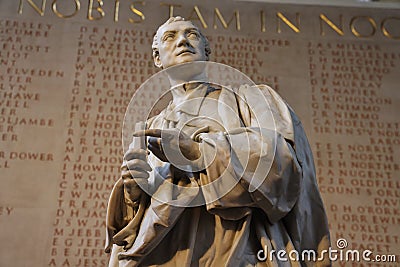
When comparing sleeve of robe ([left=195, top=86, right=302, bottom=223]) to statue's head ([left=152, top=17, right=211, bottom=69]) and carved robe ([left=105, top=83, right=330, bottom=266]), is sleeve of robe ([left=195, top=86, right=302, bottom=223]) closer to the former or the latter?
carved robe ([left=105, top=83, right=330, bottom=266])

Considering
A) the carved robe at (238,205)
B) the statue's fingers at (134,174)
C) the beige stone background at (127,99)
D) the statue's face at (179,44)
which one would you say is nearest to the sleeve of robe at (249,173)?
the carved robe at (238,205)

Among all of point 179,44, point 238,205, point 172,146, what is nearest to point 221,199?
point 238,205

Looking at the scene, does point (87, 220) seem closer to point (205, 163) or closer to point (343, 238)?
point (343, 238)

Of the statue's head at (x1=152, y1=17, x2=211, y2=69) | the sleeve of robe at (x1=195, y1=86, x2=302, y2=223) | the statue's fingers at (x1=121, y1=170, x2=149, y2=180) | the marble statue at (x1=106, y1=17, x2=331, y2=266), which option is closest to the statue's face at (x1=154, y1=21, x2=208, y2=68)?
the statue's head at (x1=152, y1=17, x2=211, y2=69)

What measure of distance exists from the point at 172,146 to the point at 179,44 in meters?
0.72

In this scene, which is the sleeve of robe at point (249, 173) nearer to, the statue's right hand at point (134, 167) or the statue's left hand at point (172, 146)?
the statue's left hand at point (172, 146)

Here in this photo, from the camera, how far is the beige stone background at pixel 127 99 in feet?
13.6

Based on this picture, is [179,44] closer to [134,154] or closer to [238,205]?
[134,154]

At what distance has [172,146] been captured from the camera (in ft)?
6.55

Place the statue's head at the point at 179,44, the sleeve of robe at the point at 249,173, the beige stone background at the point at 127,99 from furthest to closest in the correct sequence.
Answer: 1. the beige stone background at the point at 127,99
2. the statue's head at the point at 179,44
3. the sleeve of robe at the point at 249,173

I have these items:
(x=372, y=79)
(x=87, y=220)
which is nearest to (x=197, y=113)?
(x=87, y=220)

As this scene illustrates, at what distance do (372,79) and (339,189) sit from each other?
1007mm

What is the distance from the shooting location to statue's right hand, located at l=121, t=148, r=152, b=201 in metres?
2.03

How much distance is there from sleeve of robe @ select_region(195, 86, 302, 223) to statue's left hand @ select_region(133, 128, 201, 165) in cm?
4
